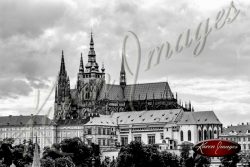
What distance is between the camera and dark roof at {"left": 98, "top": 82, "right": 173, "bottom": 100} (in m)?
152

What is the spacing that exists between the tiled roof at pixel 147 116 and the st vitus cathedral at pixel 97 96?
510 centimetres

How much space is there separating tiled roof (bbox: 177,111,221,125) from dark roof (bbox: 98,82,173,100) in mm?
15795

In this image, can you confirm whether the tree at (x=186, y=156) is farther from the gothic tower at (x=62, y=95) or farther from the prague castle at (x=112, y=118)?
the gothic tower at (x=62, y=95)

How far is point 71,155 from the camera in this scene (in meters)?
106

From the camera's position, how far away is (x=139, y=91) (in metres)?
156

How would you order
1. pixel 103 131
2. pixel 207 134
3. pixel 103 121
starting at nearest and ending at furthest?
pixel 207 134 < pixel 103 131 < pixel 103 121

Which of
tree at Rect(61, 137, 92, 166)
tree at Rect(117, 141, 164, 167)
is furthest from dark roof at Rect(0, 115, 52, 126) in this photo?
tree at Rect(117, 141, 164, 167)

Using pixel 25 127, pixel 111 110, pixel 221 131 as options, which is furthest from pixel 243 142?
A: pixel 25 127

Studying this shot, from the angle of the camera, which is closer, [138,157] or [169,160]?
[138,157]

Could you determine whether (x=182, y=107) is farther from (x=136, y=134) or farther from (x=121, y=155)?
(x=121, y=155)

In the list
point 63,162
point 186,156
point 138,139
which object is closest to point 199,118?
point 138,139

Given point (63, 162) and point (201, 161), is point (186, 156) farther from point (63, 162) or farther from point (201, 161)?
point (63, 162)

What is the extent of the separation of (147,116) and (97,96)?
1765cm

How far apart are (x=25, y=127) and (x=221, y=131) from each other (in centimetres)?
5086
